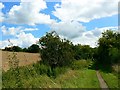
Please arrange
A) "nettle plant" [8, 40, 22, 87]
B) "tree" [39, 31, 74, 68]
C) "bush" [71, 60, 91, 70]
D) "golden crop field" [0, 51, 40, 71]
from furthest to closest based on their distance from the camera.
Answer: "bush" [71, 60, 91, 70] < "tree" [39, 31, 74, 68] < "golden crop field" [0, 51, 40, 71] < "nettle plant" [8, 40, 22, 87]

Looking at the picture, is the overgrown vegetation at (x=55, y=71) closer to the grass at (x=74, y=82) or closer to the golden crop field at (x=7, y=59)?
the grass at (x=74, y=82)

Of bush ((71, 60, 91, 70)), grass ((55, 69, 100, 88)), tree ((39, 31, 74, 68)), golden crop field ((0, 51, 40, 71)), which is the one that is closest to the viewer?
golden crop field ((0, 51, 40, 71))

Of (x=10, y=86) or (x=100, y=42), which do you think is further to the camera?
(x=100, y=42)

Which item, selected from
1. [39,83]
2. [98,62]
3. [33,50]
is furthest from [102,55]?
[39,83]

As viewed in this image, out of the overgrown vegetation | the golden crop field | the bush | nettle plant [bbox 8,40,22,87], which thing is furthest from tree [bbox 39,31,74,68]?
nettle plant [bbox 8,40,22,87]

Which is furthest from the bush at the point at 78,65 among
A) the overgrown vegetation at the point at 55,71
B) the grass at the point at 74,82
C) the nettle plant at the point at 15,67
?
the nettle plant at the point at 15,67

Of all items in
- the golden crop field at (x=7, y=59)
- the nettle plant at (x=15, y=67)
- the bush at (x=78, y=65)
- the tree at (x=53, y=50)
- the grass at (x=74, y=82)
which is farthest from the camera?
the bush at (x=78, y=65)

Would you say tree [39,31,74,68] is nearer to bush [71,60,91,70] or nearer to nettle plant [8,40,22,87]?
bush [71,60,91,70]

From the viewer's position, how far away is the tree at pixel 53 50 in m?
31.1

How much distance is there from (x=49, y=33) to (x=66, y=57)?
312 cm

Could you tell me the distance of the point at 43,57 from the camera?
103 ft

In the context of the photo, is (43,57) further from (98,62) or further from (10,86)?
(98,62)

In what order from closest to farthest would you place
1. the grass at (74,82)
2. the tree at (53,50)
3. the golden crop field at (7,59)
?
1. the golden crop field at (7,59)
2. the grass at (74,82)
3. the tree at (53,50)

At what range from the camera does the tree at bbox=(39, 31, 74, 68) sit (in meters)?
31.1
